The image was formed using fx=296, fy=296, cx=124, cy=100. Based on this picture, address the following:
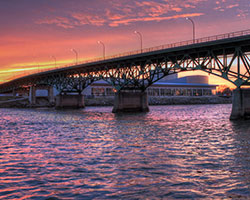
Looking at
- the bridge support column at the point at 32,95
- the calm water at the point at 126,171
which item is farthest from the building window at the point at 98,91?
the calm water at the point at 126,171

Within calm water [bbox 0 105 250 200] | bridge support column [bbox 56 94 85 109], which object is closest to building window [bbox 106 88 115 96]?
bridge support column [bbox 56 94 85 109]

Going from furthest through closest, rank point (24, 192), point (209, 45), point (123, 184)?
point (209, 45) < point (123, 184) < point (24, 192)

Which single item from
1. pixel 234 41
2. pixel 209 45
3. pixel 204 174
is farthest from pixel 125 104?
pixel 204 174

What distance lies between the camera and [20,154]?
1888 cm

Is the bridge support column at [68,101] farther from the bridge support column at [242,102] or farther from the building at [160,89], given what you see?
the bridge support column at [242,102]

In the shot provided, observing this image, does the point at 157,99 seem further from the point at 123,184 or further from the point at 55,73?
the point at 123,184

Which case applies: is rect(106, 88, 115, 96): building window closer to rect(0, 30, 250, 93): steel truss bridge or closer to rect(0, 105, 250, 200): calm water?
rect(0, 30, 250, 93): steel truss bridge

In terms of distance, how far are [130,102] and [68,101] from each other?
40860 millimetres

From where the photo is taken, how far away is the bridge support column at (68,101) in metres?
107

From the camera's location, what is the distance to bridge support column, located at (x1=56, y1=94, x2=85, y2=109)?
351ft

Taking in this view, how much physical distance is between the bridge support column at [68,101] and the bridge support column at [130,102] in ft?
122

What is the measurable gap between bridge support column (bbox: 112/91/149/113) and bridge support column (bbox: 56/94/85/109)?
3731 cm

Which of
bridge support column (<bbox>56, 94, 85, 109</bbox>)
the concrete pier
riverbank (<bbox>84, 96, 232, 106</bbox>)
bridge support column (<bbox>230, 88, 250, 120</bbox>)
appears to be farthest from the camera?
the concrete pier

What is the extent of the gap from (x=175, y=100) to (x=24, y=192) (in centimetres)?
15803
